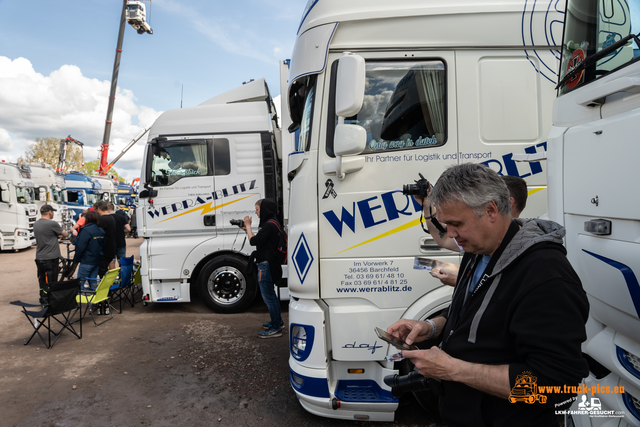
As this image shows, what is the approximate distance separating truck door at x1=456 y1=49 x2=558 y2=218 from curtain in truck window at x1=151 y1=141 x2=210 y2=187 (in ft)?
14.7

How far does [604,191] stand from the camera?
1.66 m

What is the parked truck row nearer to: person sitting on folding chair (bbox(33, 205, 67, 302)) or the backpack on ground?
the backpack on ground

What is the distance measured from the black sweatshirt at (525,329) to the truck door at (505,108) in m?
1.56

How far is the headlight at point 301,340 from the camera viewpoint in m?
2.88

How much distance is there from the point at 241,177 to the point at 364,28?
3880 mm

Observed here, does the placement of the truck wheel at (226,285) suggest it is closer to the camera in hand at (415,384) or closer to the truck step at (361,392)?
the truck step at (361,392)

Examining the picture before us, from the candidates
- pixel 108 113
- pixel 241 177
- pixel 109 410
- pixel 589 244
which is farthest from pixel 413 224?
pixel 108 113

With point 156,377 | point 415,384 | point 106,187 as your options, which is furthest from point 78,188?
point 415,384

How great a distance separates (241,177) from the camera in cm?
628

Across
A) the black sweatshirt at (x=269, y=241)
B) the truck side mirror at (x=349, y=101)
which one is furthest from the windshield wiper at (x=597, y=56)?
the black sweatshirt at (x=269, y=241)

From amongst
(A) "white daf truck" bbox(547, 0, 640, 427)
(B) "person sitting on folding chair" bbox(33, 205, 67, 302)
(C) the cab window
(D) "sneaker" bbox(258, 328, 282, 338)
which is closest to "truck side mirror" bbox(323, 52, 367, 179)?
(C) the cab window

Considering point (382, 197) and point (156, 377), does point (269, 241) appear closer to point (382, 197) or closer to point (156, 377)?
point (156, 377)

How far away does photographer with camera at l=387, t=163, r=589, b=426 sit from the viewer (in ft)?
3.80

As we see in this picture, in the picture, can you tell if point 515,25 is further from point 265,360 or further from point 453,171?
point 265,360
